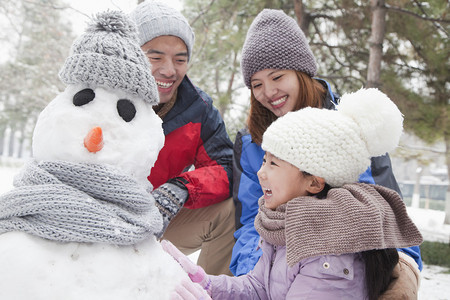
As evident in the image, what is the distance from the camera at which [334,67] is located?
6578mm

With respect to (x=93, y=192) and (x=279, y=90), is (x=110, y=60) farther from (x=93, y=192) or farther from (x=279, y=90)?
(x=279, y=90)

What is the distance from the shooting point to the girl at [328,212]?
119 cm

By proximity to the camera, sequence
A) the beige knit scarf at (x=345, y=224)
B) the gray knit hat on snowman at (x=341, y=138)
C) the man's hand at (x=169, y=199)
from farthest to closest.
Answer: the man's hand at (x=169, y=199), the gray knit hat on snowman at (x=341, y=138), the beige knit scarf at (x=345, y=224)

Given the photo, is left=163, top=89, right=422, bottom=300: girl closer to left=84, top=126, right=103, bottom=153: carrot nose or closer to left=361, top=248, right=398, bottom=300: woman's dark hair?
left=361, top=248, right=398, bottom=300: woman's dark hair

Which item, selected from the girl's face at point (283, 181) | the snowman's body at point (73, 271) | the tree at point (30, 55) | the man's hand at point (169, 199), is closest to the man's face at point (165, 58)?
the man's hand at point (169, 199)

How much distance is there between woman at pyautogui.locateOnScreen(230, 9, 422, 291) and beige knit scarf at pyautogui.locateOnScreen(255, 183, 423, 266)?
2.29 ft

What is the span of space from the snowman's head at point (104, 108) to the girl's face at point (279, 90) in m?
0.96

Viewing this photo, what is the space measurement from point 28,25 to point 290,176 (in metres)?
14.0

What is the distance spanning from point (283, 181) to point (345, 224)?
28cm

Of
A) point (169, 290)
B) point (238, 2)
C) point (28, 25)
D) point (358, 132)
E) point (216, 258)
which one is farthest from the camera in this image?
point (28, 25)

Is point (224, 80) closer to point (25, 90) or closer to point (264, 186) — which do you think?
point (25, 90)

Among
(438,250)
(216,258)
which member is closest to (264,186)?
(216,258)

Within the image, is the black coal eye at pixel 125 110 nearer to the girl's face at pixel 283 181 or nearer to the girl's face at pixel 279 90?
the girl's face at pixel 283 181

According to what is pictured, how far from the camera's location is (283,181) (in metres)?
1.38
